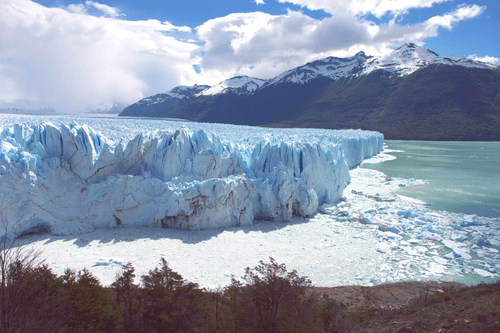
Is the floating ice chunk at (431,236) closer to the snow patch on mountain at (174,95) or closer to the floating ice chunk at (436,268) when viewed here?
the floating ice chunk at (436,268)

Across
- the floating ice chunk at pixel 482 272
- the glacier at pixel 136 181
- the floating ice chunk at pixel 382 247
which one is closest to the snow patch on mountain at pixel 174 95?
the glacier at pixel 136 181

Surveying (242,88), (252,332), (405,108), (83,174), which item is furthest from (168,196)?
(242,88)

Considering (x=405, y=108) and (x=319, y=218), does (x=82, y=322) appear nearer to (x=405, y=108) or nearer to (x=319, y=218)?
(x=319, y=218)

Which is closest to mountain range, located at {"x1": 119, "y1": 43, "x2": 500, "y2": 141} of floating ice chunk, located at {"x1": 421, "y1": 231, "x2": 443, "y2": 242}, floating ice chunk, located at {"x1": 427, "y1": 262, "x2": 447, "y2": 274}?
floating ice chunk, located at {"x1": 421, "y1": 231, "x2": 443, "y2": 242}

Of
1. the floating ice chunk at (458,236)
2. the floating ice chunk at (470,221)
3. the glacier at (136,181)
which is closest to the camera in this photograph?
the glacier at (136,181)

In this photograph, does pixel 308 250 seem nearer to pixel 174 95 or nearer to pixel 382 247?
pixel 382 247

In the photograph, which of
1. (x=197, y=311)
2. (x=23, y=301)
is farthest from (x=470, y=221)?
(x=23, y=301)

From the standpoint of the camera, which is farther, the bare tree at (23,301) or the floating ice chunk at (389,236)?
the floating ice chunk at (389,236)
